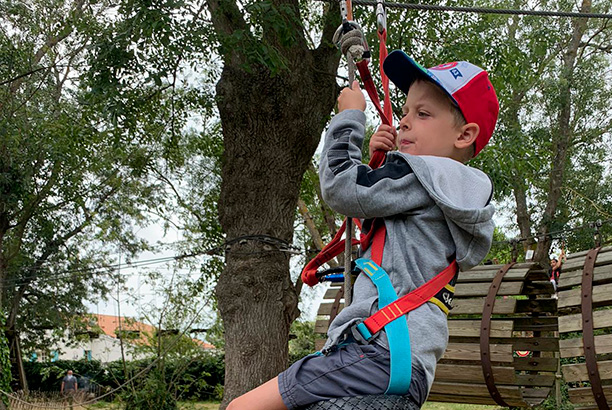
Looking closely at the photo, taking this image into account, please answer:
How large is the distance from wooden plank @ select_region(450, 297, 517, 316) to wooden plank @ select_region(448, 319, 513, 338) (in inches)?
3.1

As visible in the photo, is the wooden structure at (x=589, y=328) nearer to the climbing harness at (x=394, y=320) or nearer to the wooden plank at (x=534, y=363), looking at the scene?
the wooden plank at (x=534, y=363)

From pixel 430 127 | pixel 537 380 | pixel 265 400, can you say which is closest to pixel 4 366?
pixel 537 380

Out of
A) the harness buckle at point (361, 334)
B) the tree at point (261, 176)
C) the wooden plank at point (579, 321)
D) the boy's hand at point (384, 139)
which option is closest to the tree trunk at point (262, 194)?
the tree at point (261, 176)

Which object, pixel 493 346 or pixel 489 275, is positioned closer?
pixel 493 346

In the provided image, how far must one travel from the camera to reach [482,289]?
562 cm

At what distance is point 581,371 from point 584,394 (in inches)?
7.0

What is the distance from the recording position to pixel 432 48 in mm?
9023

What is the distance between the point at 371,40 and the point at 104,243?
458 inches

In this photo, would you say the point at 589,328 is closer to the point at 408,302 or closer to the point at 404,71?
the point at 404,71

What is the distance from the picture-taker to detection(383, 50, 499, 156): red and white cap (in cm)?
192

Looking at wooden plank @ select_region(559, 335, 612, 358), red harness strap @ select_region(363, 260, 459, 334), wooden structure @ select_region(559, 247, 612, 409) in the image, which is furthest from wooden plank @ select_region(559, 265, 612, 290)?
red harness strap @ select_region(363, 260, 459, 334)

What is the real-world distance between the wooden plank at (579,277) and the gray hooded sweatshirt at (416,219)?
3.28 meters

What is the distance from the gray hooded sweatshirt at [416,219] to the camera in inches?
66.9

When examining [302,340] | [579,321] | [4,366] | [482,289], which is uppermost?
[302,340]
